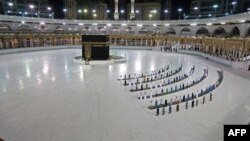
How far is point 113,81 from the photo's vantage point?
1645cm

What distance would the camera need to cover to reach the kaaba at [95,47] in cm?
2453

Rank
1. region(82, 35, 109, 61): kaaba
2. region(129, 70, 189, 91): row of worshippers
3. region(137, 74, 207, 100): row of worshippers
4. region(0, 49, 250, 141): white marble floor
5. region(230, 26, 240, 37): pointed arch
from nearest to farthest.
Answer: region(0, 49, 250, 141): white marble floor, region(137, 74, 207, 100): row of worshippers, region(129, 70, 189, 91): row of worshippers, region(82, 35, 109, 61): kaaba, region(230, 26, 240, 37): pointed arch

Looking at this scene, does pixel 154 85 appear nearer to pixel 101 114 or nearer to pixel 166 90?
pixel 166 90

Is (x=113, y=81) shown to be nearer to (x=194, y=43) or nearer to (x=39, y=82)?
(x=39, y=82)

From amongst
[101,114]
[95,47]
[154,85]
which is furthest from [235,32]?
[101,114]

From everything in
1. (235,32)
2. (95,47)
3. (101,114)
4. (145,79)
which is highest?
(235,32)

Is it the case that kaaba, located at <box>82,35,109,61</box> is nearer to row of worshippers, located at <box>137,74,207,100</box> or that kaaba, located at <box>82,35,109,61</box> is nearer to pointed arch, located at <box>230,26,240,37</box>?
row of worshippers, located at <box>137,74,207,100</box>

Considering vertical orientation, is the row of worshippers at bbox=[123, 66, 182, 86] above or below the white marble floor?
above

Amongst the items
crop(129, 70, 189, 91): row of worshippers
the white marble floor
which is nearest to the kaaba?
the white marble floor

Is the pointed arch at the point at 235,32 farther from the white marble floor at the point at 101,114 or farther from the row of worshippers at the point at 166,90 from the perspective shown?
the row of worshippers at the point at 166,90

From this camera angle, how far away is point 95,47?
2508cm

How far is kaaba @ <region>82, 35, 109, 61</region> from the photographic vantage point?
24.5 m

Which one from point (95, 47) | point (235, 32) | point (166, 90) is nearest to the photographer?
point (166, 90)

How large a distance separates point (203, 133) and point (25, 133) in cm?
643
